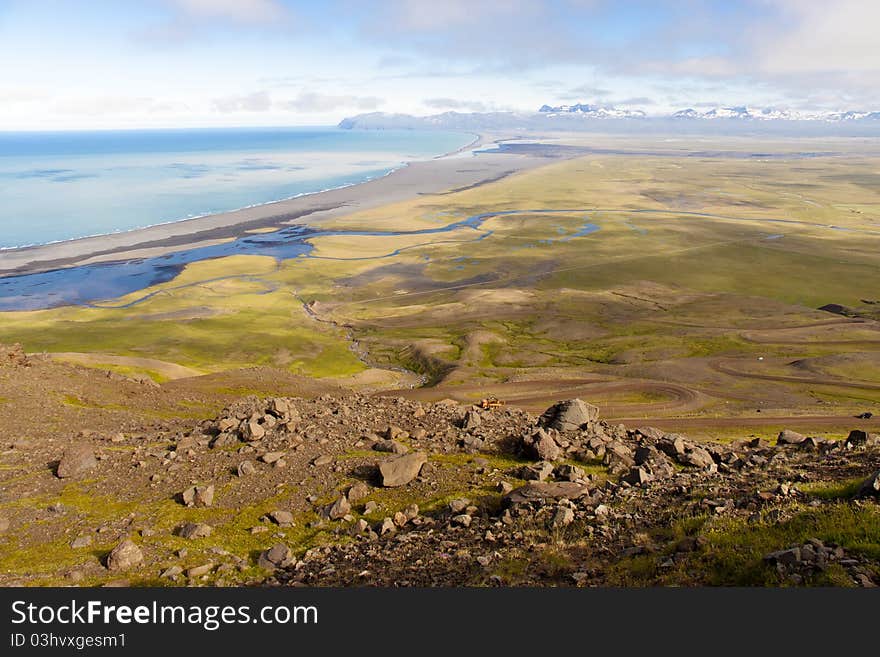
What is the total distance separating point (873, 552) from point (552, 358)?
60.2 meters

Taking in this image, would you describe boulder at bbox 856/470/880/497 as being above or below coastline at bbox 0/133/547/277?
below

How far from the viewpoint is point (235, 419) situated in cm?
3141

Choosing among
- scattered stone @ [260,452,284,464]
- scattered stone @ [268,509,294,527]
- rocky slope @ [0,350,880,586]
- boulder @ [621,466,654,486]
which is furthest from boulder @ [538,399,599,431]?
scattered stone @ [268,509,294,527]

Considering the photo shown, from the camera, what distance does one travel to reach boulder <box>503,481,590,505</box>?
71.4ft

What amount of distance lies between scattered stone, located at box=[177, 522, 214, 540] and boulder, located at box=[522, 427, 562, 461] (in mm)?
15601

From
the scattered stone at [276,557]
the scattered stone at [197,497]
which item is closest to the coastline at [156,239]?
the scattered stone at [197,497]

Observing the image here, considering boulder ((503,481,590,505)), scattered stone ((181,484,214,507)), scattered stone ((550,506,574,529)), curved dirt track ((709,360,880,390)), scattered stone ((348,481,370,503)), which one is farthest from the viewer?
curved dirt track ((709,360,880,390))

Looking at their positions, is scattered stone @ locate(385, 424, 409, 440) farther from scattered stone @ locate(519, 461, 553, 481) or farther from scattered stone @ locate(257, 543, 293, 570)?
scattered stone @ locate(257, 543, 293, 570)

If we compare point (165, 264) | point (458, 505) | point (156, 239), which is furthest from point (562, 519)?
point (156, 239)

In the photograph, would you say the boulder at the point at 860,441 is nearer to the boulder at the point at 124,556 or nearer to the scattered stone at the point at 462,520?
the scattered stone at the point at 462,520

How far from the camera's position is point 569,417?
3231 cm

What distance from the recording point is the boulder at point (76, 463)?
25922mm

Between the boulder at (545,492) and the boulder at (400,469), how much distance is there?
4.95m

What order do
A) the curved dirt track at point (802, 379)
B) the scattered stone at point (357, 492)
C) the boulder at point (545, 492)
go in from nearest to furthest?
the boulder at point (545, 492)
the scattered stone at point (357, 492)
the curved dirt track at point (802, 379)
